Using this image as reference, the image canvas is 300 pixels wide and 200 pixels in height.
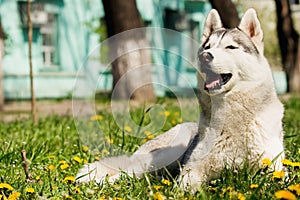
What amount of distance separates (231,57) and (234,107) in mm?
356

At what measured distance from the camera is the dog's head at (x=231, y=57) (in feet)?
12.2

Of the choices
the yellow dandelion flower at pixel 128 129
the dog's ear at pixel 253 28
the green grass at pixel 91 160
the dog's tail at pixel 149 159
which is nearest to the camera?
the green grass at pixel 91 160

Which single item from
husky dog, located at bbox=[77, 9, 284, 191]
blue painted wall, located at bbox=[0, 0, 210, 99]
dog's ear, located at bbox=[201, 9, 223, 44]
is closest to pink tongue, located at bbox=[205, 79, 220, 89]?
Answer: husky dog, located at bbox=[77, 9, 284, 191]

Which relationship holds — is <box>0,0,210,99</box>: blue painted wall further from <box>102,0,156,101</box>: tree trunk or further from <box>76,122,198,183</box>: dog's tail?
<box>76,122,198,183</box>: dog's tail

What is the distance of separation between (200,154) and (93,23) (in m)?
18.7

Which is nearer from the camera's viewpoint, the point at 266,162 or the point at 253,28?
the point at 266,162

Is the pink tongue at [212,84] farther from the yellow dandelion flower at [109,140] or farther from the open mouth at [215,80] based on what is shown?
the yellow dandelion flower at [109,140]

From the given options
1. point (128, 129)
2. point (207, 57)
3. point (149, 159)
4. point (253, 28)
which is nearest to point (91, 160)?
point (149, 159)

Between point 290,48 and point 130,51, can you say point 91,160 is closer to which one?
point 130,51

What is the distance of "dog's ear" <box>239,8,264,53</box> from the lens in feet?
13.0

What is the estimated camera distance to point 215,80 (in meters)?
3.77

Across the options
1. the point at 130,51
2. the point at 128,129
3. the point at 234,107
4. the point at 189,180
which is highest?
the point at 234,107

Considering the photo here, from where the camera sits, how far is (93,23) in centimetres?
2209

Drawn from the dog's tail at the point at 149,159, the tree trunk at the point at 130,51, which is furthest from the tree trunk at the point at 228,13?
the dog's tail at the point at 149,159
